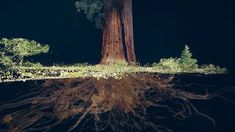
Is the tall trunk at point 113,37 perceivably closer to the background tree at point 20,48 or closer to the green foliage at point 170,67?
the green foliage at point 170,67

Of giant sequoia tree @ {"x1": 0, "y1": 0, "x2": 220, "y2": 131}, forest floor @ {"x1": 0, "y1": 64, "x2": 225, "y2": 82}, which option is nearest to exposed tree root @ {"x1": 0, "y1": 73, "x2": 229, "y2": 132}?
giant sequoia tree @ {"x1": 0, "y1": 0, "x2": 220, "y2": 131}

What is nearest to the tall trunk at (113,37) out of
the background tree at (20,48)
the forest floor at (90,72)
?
the forest floor at (90,72)

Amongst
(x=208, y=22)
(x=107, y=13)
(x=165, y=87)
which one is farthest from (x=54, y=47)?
(x=165, y=87)

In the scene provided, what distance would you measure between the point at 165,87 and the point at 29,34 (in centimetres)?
930

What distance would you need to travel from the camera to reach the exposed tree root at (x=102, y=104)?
31.2 ft

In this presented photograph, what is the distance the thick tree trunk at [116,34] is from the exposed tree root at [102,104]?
2557mm

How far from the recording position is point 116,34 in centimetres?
1478

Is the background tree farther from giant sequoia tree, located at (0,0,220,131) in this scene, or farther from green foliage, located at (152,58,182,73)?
green foliage, located at (152,58,182,73)

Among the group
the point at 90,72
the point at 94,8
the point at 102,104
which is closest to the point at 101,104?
the point at 102,104

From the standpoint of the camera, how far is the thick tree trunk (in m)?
14.8

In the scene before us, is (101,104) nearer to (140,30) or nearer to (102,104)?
(102,104)

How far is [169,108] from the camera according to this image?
34.3ft

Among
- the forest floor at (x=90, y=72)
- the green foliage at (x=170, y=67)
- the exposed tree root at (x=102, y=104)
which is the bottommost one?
the exposed tree root at (x=102, y=104)

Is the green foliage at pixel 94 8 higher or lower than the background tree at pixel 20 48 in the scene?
higher
